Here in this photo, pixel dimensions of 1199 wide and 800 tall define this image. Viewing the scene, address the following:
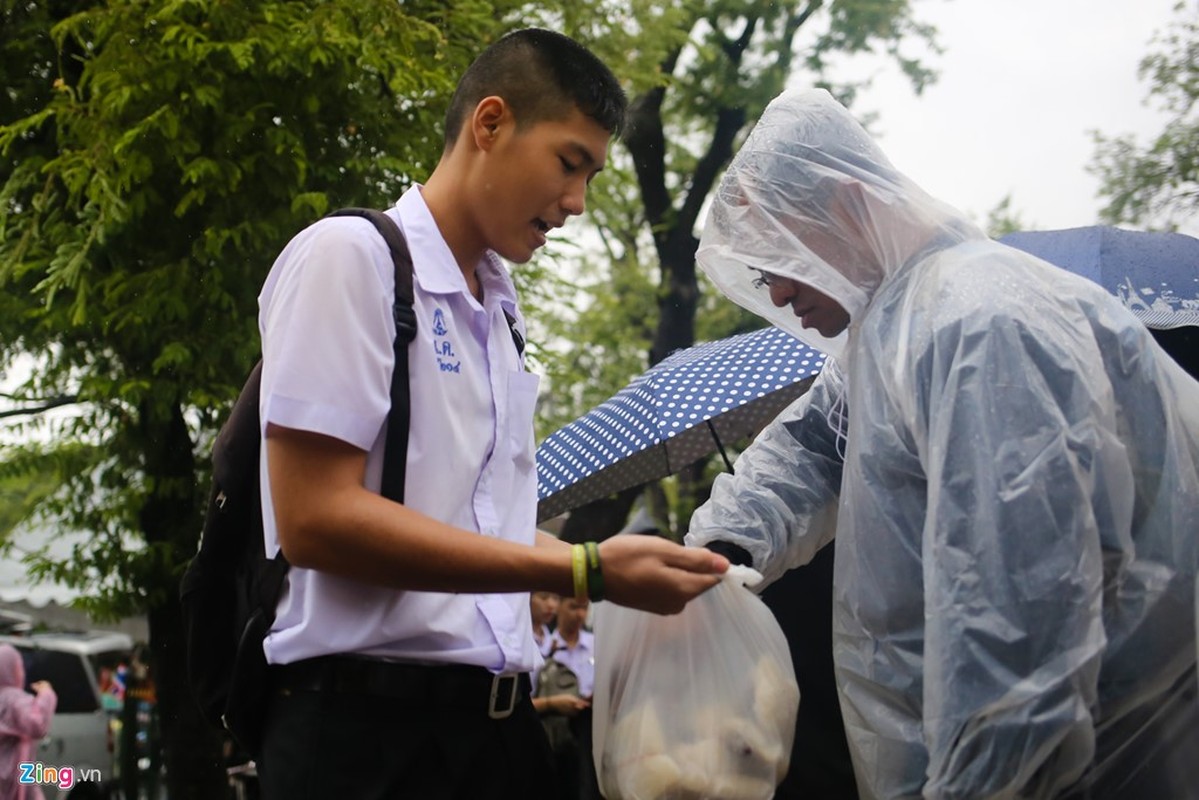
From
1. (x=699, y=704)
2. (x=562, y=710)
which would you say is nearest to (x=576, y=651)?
(x=562, y=710)

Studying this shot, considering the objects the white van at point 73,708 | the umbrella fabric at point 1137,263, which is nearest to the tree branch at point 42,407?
the white van at point 73,708

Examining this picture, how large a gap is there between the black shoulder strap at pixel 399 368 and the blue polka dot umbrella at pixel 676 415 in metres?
2.86

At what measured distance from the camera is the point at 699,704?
2.47 m

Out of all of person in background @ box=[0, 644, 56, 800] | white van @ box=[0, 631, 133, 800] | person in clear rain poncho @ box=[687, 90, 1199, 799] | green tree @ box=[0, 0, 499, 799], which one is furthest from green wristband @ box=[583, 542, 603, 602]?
white van @ box=[0, 631, 133, 800]

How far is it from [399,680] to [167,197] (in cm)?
476

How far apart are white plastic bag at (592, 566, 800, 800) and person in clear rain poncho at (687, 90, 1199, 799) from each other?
23cm

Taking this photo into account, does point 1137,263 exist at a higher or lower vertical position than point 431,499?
higher

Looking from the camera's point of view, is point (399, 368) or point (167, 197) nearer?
point (399, 368)

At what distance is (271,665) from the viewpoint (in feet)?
6.47

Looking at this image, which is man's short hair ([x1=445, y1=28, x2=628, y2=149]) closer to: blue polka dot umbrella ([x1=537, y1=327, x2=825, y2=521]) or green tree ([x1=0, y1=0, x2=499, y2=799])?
blue polka dot umbrella ([x1=537, y1=327, x2=825, y2=521])

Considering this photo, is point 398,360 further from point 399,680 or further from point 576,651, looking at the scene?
point 576,651

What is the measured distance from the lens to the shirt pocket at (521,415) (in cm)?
217

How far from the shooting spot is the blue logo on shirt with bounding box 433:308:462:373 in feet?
6.61

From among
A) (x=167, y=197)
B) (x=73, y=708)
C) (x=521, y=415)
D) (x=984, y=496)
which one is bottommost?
(x=73, y=708)
